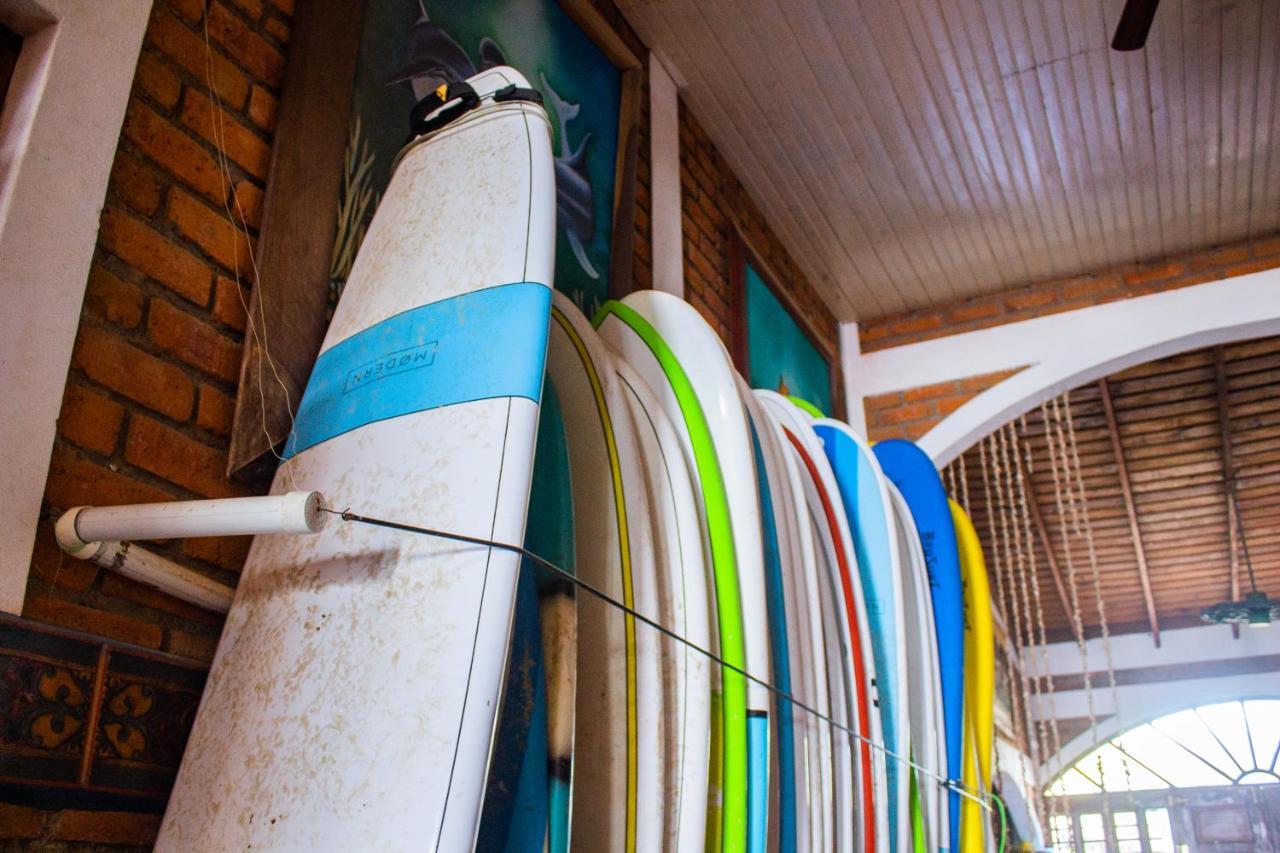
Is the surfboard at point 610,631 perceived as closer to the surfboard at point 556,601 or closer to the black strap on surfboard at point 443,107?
the surfboard at point 556,601

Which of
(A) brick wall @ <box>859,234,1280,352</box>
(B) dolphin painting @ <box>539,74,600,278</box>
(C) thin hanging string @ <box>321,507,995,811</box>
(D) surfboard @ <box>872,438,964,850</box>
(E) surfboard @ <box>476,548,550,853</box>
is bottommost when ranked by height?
(E) surfboard @ <box>476,548,550,853</box>

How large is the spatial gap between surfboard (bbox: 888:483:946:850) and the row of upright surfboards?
0.02 meters

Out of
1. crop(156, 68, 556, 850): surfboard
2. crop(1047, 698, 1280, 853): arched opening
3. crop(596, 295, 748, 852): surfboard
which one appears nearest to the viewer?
crop(156, 68, 556, 850): surfboard

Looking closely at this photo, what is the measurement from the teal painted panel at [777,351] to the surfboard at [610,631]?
1.59 meters

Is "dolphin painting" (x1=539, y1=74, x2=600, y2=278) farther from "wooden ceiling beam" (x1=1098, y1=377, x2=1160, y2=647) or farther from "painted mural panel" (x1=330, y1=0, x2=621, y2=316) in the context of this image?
"wooden ceiling beam" (x1=1098, y1=377, x2=1160, y2=647)

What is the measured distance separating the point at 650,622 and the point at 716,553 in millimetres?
227

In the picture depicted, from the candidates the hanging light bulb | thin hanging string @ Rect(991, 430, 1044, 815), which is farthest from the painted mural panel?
the hanging light bulb

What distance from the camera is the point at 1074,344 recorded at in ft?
11.8

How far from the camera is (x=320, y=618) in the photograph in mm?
1110

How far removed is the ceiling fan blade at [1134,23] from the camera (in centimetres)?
205

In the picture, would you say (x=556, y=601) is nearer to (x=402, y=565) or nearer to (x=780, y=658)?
(x=402, y=565)

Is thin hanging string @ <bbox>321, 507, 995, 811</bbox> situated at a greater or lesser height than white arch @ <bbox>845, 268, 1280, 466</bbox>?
lesser

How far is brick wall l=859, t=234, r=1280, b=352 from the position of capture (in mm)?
3525

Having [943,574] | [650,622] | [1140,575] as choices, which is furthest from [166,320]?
[1140,575]
